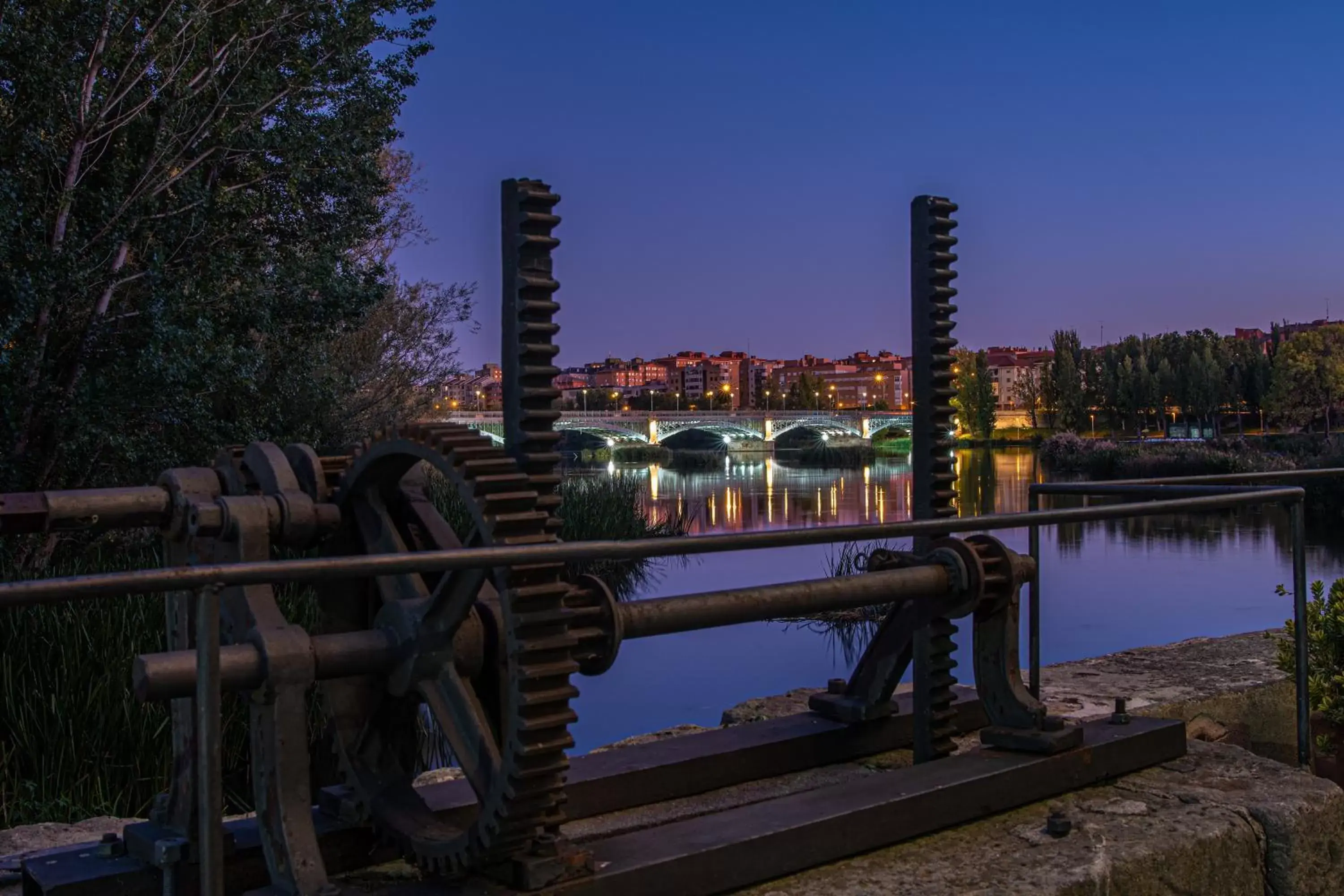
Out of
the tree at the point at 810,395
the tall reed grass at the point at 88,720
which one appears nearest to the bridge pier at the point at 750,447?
the tree at the point at 810,395

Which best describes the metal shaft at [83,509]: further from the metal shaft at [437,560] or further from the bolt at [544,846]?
the bolt at [544,846]

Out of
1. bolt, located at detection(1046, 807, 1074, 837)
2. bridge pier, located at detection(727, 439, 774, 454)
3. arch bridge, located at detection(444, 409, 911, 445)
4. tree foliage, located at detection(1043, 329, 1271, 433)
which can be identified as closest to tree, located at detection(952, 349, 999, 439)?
tree foliage, located at detection(1043, 329, 1271, 433)

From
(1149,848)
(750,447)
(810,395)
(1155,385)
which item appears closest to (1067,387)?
(1155,385)

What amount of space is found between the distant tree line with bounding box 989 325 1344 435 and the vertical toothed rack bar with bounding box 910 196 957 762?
2803 inches

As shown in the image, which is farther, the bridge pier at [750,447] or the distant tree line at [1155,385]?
the distant tree line at [1155,385]

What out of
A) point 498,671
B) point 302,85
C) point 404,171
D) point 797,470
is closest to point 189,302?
point 302,85

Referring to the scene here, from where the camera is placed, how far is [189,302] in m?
9.61

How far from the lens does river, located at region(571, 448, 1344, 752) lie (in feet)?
37.0

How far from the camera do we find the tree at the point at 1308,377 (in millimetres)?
62688

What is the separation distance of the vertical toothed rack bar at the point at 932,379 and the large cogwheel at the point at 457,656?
4.59ft

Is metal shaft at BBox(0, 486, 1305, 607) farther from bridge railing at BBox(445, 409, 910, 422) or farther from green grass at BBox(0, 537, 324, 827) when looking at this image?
bridge railing at BBox(445, 409, 910, 422)

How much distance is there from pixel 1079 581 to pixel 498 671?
18.1 metres

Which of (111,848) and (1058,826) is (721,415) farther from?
(111,848)

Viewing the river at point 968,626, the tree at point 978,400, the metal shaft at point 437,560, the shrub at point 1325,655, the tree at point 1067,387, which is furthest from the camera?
the tree at point 978,400
